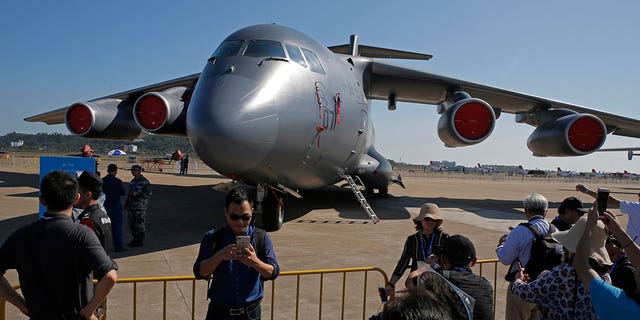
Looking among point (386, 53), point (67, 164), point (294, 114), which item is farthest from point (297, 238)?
point (386, 53)

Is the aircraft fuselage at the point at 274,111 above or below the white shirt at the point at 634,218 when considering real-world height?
above

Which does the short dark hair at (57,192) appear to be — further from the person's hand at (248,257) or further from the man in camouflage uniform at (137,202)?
the man in camouflage uniform at (137,202)

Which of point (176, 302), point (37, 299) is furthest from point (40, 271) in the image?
point (176, 302)

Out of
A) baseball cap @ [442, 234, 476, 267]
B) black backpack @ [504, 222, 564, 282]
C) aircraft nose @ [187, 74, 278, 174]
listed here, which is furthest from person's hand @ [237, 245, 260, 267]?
aircraft nose @ [187, 74, 278, 174]

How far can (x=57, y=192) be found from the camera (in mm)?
2361

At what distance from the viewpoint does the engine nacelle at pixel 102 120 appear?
12.1m

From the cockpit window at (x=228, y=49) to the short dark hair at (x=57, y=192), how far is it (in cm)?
540

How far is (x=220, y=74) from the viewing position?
6969 millimetres

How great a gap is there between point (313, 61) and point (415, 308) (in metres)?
7.37

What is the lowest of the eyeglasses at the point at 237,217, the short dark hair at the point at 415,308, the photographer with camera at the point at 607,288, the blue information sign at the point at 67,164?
the photographer with camera at the point at 607,288

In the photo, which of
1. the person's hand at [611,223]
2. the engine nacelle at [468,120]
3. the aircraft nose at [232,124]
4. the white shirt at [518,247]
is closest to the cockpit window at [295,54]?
the aircraft nose at [232,124]

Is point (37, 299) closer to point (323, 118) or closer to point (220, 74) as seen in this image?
point (220, 74)

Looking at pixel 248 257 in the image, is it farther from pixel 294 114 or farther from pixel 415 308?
pixel 294 114

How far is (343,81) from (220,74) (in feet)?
10.1
